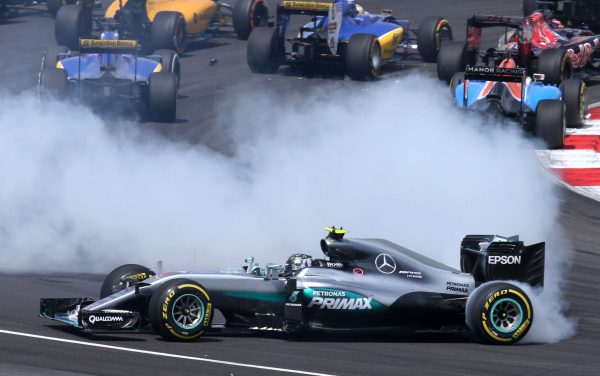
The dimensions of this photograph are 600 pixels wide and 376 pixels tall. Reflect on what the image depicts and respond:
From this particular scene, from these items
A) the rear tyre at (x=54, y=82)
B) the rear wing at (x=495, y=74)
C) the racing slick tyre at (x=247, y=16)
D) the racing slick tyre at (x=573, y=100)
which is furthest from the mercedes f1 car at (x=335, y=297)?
the racing slick tyre at (x=247, y=16)

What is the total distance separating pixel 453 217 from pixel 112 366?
7248mm

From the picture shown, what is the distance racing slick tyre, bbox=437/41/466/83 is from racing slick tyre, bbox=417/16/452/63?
266 cm

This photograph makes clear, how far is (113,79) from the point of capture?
24.5 meters

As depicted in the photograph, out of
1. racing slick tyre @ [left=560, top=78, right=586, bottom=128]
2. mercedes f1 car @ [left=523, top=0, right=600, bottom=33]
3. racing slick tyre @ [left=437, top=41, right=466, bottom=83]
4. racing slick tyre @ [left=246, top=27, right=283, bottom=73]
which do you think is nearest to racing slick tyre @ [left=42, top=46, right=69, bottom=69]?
racing slick tyre @ [left=246, top=27, right=283, bottom=73]

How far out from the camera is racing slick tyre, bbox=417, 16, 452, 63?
1180 inches

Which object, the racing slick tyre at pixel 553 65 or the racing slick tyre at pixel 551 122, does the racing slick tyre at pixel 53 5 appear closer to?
the racing slick tyre at pixel 553 65

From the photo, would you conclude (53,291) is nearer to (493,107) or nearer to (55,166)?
(55,166)

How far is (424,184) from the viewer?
16.8 meters

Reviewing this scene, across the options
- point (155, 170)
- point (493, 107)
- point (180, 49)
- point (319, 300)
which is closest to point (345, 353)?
point (319, 300)

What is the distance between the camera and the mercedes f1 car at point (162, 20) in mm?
29766

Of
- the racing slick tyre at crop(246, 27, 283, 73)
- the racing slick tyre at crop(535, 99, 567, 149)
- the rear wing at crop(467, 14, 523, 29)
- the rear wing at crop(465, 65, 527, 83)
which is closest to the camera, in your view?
the racing slick tyre at crop(535, 99, 567, 149)

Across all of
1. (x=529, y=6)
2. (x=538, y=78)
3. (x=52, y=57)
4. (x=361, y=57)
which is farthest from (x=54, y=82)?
(x=529, y=6)

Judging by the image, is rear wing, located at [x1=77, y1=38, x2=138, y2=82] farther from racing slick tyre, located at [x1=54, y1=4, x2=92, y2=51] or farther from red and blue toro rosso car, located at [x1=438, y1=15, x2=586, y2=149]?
red and blue toro rosso car, located at [x1=438, y1=15, x2=586, y2=149]

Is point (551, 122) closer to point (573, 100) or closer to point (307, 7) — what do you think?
point (573, 100)
